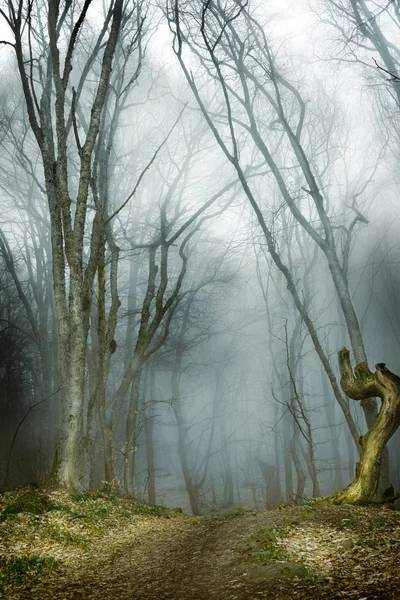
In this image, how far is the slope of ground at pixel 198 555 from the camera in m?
3.55

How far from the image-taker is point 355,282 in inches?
979

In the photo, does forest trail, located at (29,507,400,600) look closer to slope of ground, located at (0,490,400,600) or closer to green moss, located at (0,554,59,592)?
slope of ground, located at (0,490,400,600)

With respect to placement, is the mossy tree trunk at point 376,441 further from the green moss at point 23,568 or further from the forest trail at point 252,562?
the green moss at point 23,568

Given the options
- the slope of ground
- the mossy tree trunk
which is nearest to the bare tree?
the slope of ground

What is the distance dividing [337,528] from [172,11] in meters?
10.6

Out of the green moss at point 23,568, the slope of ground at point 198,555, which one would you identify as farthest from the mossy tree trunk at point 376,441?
the green moss at point 23,568

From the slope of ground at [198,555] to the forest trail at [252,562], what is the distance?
11 millimetres

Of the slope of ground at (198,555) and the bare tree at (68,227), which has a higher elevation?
the bare tree at (68,227)

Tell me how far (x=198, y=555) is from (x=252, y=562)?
0.98m

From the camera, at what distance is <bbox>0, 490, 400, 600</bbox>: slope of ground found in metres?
A: 3.55

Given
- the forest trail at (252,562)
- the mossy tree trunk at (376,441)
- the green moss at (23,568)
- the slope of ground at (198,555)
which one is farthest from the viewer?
the mossy tree trunk at (376,441)

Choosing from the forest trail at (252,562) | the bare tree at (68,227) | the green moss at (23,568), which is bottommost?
the forest trail at (252,562)

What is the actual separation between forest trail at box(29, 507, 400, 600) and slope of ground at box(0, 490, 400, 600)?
11 mm

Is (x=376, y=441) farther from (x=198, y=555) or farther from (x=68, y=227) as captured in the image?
(x=68, y=227)
